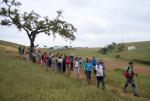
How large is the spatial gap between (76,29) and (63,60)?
69.5ft

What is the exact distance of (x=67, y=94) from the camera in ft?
56.5

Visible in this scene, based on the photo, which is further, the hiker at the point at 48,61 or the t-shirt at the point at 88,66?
the hiker at the point at 48,61

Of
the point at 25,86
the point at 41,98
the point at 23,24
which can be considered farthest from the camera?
the point at 23,24

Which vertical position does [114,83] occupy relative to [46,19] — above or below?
below

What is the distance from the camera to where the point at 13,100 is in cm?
1432

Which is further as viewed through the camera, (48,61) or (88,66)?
(48,61)

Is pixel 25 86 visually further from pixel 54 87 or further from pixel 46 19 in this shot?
pixel 46 19

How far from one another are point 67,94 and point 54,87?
8.03ft

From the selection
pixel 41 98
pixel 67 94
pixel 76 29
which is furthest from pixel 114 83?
pixel 76 29

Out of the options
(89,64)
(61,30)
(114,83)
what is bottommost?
(114,83)

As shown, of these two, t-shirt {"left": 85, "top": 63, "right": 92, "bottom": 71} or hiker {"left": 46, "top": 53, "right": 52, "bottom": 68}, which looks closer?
t-shirt {"left": 85, "top": 63, "right": 92, "bottom": 71}

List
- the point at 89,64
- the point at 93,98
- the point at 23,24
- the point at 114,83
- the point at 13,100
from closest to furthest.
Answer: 1. the point at 13,100
2. the point at 93,98
3. the point at 89,64
4. the point at 114,83
5. the point at 23,24

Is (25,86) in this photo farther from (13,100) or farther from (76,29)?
(76,29)

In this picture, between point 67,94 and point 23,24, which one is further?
point 23,24
